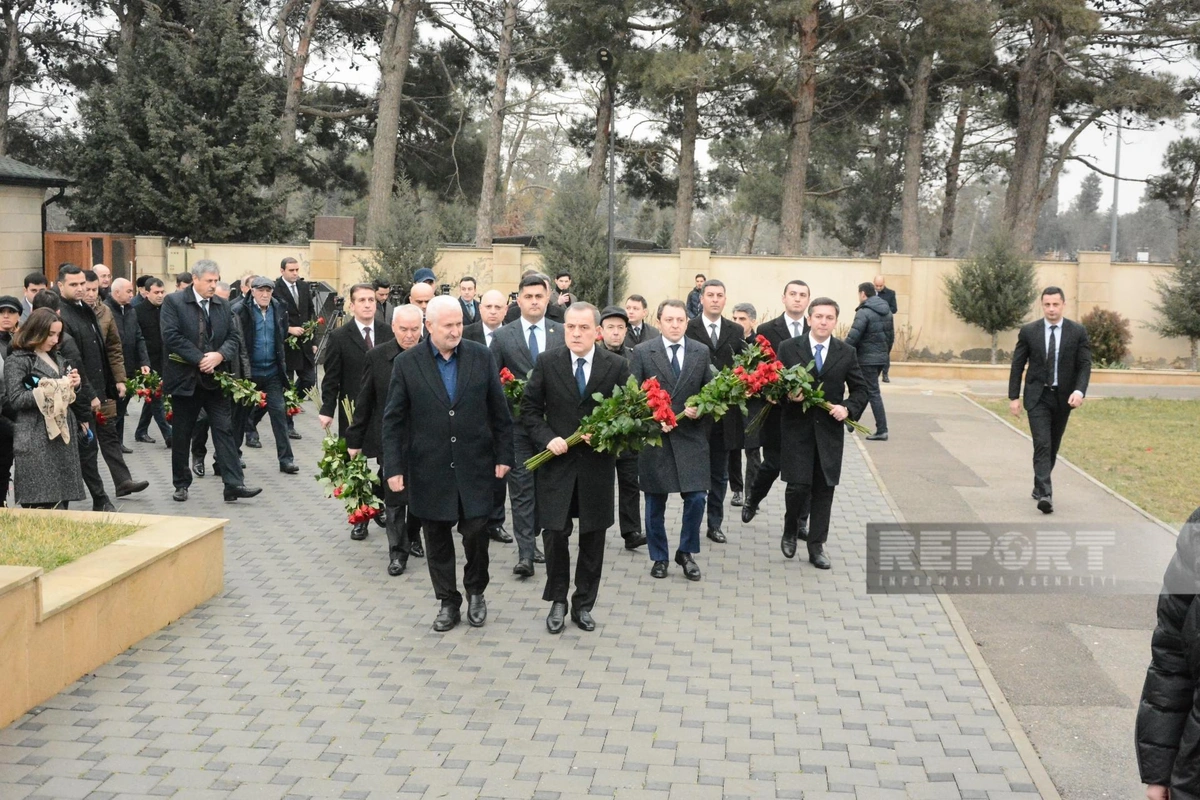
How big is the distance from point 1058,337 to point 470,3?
2653 cm

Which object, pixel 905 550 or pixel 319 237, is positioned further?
pixel 319 237

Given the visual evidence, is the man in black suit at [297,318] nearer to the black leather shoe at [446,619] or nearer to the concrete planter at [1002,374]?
the black leather shoe at [446,619]

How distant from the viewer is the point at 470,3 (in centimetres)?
3462

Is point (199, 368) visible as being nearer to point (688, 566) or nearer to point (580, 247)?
point (688, 566)

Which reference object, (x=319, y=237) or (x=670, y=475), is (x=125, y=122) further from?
(x=670, y=475)

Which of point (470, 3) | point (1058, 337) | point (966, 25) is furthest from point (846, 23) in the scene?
point (1058, 337)

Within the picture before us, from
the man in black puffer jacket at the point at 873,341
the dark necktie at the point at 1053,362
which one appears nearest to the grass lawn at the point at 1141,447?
the dark necktie at the point at 1053,362

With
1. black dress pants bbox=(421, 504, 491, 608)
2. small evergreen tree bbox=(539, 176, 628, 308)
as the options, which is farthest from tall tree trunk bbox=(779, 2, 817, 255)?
black dress pants bbox=(421, 504, 491, 608)

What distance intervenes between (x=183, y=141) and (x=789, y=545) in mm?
24375

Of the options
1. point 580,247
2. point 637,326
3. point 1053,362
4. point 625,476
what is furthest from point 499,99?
point 625,476

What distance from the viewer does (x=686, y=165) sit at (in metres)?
35.5

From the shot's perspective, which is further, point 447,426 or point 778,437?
point 778,437

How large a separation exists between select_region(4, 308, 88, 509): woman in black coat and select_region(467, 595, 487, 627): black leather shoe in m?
3.28

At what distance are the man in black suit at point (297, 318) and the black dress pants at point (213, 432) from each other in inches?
106
